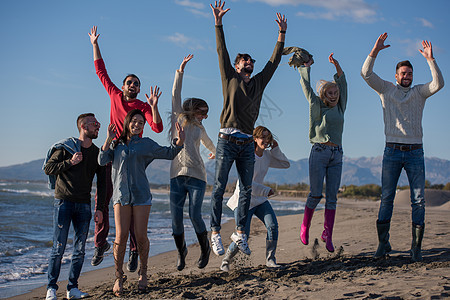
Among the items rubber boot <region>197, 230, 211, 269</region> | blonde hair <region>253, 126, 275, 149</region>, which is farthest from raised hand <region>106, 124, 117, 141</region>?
blonde hair <region>253, 126, 275, 149</region>

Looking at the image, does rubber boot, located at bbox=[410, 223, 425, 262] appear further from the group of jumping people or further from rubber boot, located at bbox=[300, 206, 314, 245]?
rubber boot, located at bbox=[300, 206, 314, 245]

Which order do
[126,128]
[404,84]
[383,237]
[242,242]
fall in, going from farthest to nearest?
1. [383,237]
2. [404,84]
3. [242,242]
4. [126,128]

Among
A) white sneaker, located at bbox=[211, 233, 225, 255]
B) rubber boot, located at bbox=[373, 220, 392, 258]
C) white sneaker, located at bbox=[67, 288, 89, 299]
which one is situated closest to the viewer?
white sneaker, located at bbox=[67, 288, 89, 299]

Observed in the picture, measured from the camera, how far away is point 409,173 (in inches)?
227

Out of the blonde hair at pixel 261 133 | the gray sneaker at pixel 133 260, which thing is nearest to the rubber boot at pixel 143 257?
the gray sneaker at pixel 133 260

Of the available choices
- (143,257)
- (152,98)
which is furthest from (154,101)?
(143,257)

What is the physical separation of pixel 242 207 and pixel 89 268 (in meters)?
4.89

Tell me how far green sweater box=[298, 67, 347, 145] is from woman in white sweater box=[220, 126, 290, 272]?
22.9 inches

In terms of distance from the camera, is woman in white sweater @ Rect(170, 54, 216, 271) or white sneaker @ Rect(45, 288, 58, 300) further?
woman in white sweater @ Rect(170, 54, 216, 271)

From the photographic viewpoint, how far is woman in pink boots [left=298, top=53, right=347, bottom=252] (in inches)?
231

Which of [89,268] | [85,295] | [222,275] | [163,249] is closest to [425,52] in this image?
[222,275]

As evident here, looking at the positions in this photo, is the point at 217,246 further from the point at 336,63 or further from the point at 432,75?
the point at 432,75

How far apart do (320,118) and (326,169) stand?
70 cm

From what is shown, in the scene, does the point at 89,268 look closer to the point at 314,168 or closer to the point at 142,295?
the point at 142,295
